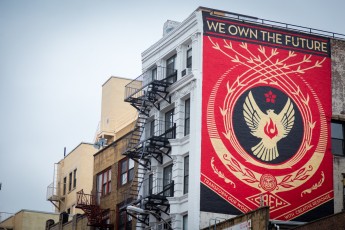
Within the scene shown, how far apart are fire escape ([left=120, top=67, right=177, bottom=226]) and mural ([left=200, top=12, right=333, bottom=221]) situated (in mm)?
3746

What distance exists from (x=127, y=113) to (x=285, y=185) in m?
27.1

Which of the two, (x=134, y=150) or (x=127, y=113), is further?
(x=127, y=113)

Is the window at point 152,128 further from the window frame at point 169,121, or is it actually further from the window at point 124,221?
the window at point 124,221

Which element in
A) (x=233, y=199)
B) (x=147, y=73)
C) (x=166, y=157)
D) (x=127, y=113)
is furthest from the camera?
(x=127, y=113)

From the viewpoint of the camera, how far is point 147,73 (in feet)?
216

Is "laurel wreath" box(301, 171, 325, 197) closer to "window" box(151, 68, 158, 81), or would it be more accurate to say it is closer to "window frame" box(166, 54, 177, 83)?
"window frame" box(166, 54, 177, 83)

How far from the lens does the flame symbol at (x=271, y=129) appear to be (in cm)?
5895

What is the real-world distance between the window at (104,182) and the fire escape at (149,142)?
17.3 ft

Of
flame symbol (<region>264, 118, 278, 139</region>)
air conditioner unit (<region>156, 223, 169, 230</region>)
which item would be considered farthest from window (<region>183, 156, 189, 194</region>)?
flame symbol (<region>264, 118, 278, 139</region>)

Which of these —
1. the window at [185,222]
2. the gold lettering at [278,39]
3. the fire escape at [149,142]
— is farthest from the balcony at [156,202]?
the gold lettering at [278,39]

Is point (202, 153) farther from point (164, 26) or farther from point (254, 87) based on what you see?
point (164, 26)

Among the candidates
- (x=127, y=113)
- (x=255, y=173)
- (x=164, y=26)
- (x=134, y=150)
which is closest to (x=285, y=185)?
(x=255, y=173)

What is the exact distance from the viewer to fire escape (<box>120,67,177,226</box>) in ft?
197

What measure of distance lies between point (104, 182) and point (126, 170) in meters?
4.66
